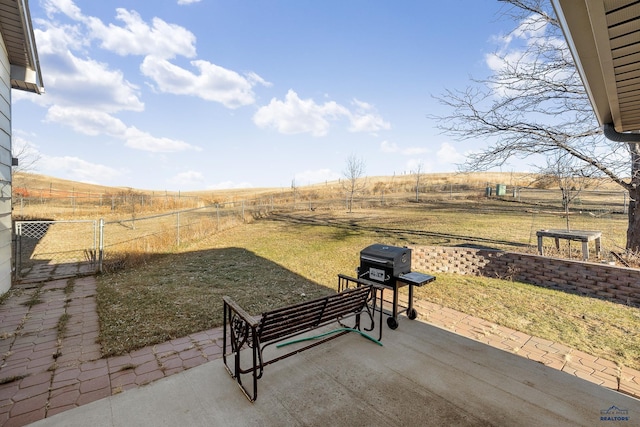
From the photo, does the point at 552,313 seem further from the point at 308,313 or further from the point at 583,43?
the point at 308,313

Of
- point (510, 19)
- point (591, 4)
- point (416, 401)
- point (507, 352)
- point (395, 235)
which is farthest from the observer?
point (395, 235)

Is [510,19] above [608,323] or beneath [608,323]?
above

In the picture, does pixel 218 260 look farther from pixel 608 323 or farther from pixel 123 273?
pixel 608 323

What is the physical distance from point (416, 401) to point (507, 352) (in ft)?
5.51

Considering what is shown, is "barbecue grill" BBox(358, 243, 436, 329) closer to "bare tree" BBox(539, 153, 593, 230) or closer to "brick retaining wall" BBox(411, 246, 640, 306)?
"brick retaining wall" BBox(411, 246, 640, 306)

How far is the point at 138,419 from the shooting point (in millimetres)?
2549

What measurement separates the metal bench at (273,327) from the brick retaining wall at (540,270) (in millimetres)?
4679

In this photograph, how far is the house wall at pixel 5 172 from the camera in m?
5.98

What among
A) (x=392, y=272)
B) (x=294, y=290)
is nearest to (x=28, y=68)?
(x=294, y=290)

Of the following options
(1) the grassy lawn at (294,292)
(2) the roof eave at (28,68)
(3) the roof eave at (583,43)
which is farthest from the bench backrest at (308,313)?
(2) the roof eave at (28,68)

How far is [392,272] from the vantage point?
4.49 m

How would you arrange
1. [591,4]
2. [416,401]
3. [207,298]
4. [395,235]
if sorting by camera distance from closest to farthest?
1. [591,4]
2. [416,401]
3. [207,298]
4. [395,235]

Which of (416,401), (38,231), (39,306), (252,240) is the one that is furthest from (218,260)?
(38,231)

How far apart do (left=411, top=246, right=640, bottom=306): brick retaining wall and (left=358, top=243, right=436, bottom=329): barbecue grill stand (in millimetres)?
3572
